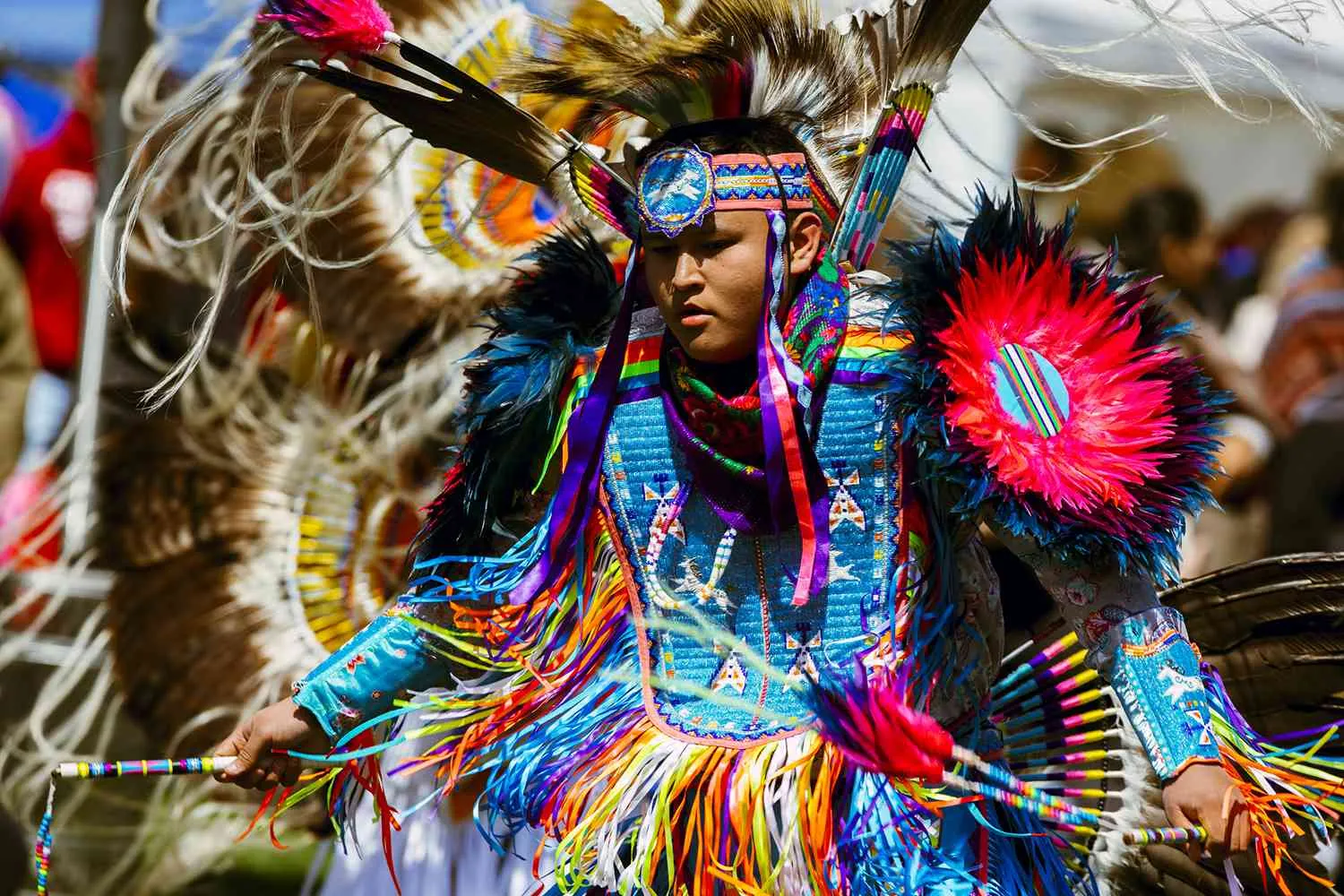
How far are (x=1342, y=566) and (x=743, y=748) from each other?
0.94m

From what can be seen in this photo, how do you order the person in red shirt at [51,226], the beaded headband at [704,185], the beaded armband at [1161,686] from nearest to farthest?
1. the beaded armband at [1161,686]
2. the beaded headband at [704,185]
3. the person in red shirt at [51,226]

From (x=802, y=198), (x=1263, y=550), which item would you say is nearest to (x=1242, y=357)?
(x=1263, y=550)

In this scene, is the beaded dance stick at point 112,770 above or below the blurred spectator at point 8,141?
below

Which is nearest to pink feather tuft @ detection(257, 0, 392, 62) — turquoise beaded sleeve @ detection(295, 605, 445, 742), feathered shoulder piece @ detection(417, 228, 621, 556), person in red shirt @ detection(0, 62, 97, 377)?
feathered shoulder piece @ detection(417, 228, 621, 556)

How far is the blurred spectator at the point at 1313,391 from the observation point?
5617mm

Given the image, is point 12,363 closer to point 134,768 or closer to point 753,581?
point 134,768

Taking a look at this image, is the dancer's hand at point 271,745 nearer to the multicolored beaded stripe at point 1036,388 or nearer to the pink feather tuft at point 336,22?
the pink feather tuft at point 336,22

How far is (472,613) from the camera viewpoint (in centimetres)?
277

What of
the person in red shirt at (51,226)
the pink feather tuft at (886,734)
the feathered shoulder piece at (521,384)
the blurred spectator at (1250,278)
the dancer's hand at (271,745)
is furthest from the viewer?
the blurred spectator at (1250,278)

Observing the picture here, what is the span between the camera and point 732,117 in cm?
261

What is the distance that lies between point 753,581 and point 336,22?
94 centimetres

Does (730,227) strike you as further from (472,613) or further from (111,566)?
(111,566)

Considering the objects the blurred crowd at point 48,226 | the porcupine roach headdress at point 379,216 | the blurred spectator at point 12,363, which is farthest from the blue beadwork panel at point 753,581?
the blurred crowd at point 48,226

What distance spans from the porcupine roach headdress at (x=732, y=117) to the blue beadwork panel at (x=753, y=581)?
0.04 m
